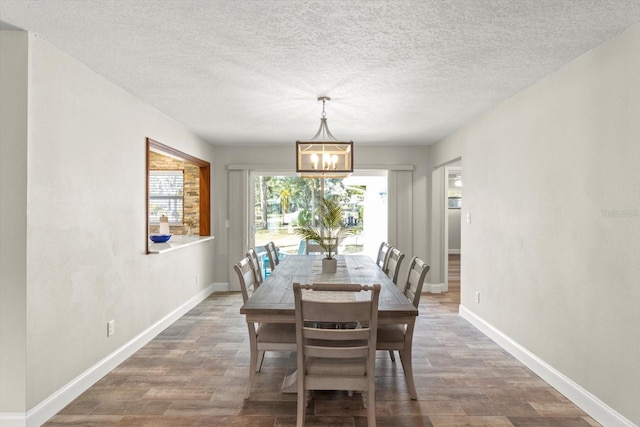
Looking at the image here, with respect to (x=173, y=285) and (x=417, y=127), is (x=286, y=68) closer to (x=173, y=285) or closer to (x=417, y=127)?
(x=417, y=127)

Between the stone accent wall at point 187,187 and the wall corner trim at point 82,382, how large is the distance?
92.6 inches

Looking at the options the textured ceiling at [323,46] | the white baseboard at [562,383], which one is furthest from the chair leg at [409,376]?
the textured ceiling at [323,46]

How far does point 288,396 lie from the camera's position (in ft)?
9.21

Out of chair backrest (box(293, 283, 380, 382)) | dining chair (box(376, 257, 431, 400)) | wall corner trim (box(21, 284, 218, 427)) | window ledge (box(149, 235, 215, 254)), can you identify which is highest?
window ledge (box(149, 235, 215, 254))

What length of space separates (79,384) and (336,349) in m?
1.99

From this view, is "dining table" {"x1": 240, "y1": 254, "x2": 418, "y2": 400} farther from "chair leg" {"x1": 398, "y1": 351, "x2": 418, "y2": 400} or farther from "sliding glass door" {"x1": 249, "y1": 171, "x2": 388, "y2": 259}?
"sliding glass door" {"x1": 249, "y1": 171, "x2": 388, "y2": 259}

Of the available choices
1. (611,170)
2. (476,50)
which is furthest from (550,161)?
(476,50)

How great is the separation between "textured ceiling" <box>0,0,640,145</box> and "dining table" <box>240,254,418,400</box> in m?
1.60

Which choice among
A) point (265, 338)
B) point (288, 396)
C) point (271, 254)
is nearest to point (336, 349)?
point (265, 338)

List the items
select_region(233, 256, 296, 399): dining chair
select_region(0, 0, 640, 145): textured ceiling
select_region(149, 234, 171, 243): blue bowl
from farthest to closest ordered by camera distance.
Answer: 1. select_region(149, 234, 171, 243): blue bowl
2. select_region(233, 256, 296, 399): dining chair
3. select_region(0, 0, 640, 145): textured ceiling

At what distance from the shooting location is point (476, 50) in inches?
103

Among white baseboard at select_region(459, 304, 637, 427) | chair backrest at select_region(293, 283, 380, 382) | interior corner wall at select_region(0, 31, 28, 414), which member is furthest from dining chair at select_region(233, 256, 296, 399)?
white baseboard at select_region(459, 304, 637, 427)

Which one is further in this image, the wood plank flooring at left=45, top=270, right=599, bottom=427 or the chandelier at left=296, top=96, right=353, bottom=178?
→ the chandelier at left=296, top=96, right=353, bottom=178

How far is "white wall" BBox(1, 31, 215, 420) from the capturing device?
2449mm
